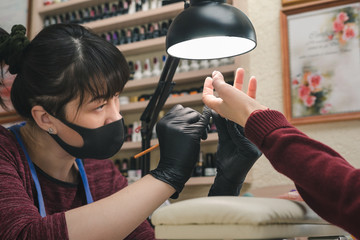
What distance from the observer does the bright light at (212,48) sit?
1.27 m

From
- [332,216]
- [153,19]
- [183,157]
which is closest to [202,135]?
[183,157]

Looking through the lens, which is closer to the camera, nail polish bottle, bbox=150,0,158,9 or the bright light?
the bright light

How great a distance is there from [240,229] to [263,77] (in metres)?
2.18

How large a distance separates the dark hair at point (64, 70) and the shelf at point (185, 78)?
138 centimetres

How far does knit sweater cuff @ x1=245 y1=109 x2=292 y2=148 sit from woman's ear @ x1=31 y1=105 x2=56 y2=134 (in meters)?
0.70

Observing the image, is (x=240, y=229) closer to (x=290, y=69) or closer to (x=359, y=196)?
(x=359, y=196)

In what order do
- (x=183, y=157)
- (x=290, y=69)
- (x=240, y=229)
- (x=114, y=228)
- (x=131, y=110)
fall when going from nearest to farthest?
(x=240, y=229), (x=114, y=228), (x=183, y=157), (x=290, y=69), (x=131, y=110)

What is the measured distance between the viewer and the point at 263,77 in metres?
2.55

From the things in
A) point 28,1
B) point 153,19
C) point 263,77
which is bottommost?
point 263,77

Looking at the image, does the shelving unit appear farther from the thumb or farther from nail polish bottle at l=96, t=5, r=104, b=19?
the thumb

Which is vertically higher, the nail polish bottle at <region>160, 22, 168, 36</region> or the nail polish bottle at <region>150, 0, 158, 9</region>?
the nail polish bottle at <region>150, 0, 158, 9</region>

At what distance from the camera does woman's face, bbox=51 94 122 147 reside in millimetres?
1104

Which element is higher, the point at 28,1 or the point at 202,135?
the point at 28,1

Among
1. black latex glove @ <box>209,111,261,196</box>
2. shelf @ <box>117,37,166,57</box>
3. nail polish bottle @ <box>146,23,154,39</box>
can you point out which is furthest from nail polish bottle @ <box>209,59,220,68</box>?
black latex glove @ <box>209,111,261,196</box>
